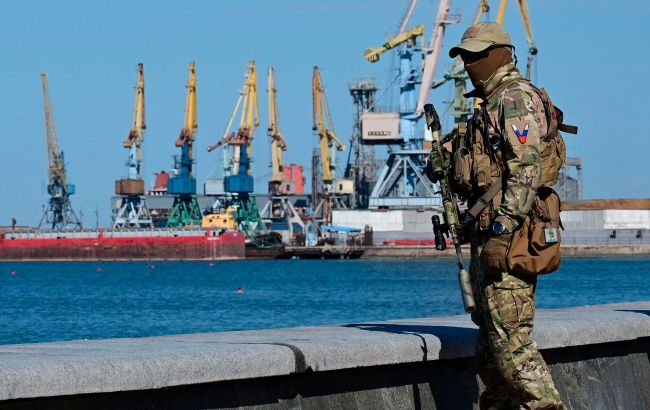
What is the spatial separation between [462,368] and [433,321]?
0.71m

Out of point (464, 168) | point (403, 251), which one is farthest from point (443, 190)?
point (403, 251)

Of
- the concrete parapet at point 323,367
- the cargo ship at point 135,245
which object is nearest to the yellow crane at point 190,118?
the cargo ship at point 135,245

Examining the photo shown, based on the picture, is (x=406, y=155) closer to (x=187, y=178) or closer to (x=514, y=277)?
(x=187, y=178)

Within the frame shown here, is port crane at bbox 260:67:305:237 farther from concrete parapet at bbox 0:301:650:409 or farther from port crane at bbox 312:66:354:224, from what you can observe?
concrete parapet at bbox 0:301:650:409

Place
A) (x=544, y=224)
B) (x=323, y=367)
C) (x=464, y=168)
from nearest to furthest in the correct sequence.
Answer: (x=323, y=367) < (x=544, y=224) < (x=464, y=168)

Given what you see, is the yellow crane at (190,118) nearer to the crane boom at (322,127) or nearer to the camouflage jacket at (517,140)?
the crane boom at (322,127)

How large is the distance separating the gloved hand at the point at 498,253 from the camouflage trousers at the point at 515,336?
37 millimetres

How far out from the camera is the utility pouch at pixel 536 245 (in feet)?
16.4

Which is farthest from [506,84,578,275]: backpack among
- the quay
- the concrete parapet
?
the quay

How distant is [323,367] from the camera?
16.3 ft

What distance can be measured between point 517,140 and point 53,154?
118532 mm

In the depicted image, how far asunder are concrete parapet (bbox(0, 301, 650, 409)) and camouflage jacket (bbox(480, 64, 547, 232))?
26.7 inches

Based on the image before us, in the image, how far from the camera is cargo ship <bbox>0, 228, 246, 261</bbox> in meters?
91.8

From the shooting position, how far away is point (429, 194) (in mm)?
99375
